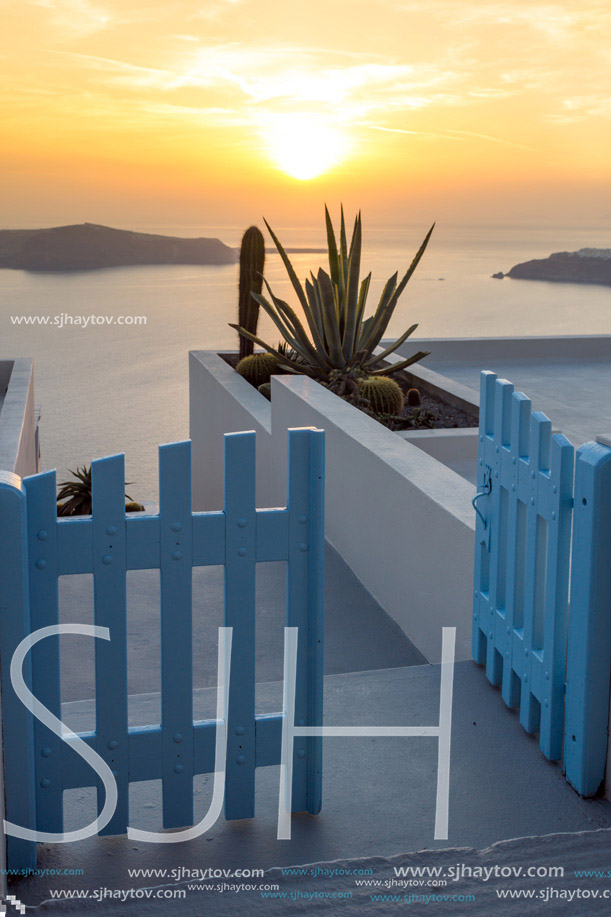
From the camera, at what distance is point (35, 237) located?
24.5 metres

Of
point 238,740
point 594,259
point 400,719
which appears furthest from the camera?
point 594,259

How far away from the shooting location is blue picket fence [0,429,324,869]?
1.90m

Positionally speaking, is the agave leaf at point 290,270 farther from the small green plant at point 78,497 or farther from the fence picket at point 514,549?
the fence picket at point 514,549

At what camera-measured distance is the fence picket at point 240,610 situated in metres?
1.98

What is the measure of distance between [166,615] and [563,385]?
745cm

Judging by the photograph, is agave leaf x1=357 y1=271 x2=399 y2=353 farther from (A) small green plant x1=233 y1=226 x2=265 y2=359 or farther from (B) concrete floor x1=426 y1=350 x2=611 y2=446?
(A) small green plant x1=233 y1=226 x2=265 y2=359

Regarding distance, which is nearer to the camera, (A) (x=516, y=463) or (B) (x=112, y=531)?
(B) (x=112, y=531)

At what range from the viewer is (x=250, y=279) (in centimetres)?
1079

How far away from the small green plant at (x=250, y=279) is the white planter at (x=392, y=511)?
167 inches

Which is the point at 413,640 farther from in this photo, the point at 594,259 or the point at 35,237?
the point at 35,237

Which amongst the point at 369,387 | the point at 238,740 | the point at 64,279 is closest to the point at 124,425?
the point at 64,279

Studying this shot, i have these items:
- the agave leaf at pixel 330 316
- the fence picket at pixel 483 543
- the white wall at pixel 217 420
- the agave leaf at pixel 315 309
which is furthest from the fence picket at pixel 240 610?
the agave leaf at pixel 315 309

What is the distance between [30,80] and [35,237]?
477 cm

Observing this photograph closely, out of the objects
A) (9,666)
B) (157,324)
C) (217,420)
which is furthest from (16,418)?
(157,324)
